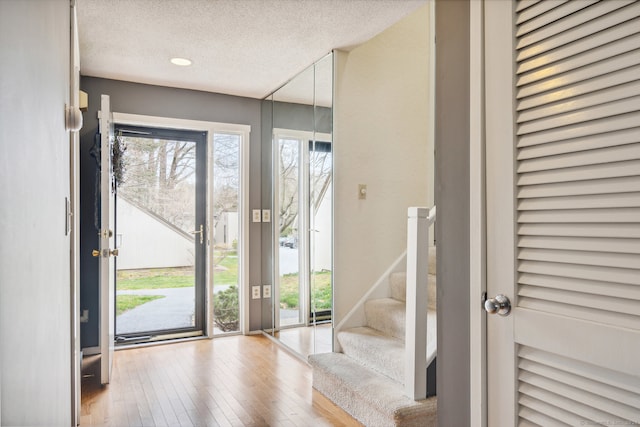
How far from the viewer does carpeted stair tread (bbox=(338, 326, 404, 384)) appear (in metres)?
2.53

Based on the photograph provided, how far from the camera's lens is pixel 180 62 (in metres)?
3.35

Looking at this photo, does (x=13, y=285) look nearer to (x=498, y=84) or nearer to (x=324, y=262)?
(x=498, y=84)

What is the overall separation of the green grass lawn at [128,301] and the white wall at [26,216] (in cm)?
320

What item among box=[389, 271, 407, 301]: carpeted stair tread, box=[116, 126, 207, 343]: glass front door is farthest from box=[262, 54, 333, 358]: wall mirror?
box=[116, 126, 207, 343]: glass front door

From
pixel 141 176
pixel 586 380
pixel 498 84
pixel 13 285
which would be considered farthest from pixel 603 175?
pixel 141 176

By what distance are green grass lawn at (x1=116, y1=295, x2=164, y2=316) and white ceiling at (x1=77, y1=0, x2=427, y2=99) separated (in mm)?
1995

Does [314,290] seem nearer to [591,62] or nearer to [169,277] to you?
[169,277]

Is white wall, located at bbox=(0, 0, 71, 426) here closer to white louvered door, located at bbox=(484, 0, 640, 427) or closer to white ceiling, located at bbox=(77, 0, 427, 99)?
white louvered door, located at bbox=(484, 0, 640, 427)

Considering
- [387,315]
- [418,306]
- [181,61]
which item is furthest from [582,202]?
[181,61]

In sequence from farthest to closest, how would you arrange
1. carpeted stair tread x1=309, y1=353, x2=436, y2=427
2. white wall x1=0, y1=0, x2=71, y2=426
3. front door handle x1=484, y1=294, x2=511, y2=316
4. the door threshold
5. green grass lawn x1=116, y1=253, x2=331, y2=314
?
the door threshold < green grass lawn x1=116, y1=253, x2=331, y2=314 < carpeted stair tread x1=309, y1=353, x2=436, y2=427 < front door handle x1=484, y1=294, x2=511, y2=316 < white wall x1=0, y1=0, x2=71, y2=426

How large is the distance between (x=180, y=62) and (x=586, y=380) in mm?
3295

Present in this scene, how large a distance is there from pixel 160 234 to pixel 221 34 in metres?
2.06

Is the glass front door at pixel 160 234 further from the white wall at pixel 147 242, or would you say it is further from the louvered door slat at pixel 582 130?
the louvered door slat at pixel 582 130

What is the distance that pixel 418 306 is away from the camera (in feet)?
7.35
